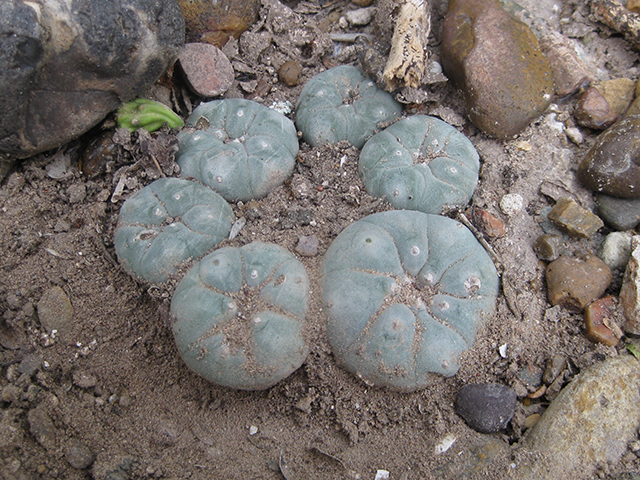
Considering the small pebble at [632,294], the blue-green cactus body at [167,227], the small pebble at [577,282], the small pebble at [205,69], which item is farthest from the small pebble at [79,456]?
the small pebble at [632,294]

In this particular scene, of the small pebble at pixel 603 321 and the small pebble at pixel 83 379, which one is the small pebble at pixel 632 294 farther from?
the small pebble at pixel 83 379

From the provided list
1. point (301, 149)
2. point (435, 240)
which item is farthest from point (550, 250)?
point (301, 149)

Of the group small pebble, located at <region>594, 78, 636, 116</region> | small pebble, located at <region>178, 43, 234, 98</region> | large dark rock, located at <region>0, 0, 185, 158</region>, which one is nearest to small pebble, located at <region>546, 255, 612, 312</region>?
small pebble, located at <region>594, 78, 636, 116</region>

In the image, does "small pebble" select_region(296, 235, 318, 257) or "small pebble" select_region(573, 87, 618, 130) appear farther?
"small pebble" select_region(573, 87, 618, 130)

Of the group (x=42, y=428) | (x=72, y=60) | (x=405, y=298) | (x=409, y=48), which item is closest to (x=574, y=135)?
(x=409, y=48)

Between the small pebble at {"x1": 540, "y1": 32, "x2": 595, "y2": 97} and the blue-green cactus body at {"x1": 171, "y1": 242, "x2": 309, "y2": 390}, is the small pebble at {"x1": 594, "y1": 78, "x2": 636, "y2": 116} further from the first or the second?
the blue-green cactus body at {"x1": 171, "y1": 242, "x2": 309, "y2": 390}

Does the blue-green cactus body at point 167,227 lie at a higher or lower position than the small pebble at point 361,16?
lower
